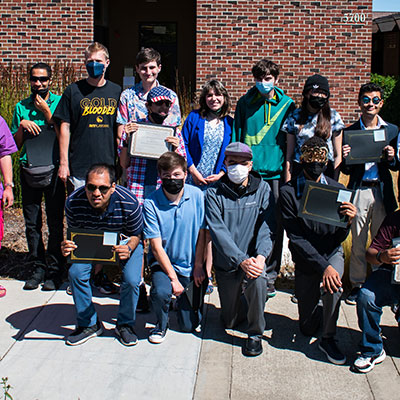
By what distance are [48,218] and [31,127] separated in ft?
2.91

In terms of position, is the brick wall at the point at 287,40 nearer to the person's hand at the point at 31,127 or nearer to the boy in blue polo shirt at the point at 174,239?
the person's hand at the point at 31,127

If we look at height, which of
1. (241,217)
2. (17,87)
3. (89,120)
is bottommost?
(241,217)

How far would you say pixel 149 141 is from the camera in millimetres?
5027

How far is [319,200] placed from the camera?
14.7ft

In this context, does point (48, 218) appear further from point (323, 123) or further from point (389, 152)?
point (389, 152)

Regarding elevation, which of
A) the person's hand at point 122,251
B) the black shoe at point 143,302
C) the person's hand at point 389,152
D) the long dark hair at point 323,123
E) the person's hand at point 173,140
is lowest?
the black shoe at point 143,302

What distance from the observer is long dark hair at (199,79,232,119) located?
531 cm

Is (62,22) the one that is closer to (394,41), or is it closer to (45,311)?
(45,311)

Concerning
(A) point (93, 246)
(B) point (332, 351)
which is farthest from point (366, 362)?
(A) point (93, 246)

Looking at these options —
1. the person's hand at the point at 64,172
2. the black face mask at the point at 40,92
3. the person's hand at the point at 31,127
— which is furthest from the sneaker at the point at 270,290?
the black face mask at the point at 40,92

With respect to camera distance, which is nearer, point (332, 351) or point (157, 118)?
point (332, 351)

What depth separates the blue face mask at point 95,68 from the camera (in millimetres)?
5195

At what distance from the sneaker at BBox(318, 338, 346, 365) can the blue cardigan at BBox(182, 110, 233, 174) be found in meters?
1.86

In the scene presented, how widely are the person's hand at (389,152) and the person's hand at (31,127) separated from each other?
3.13 meters
